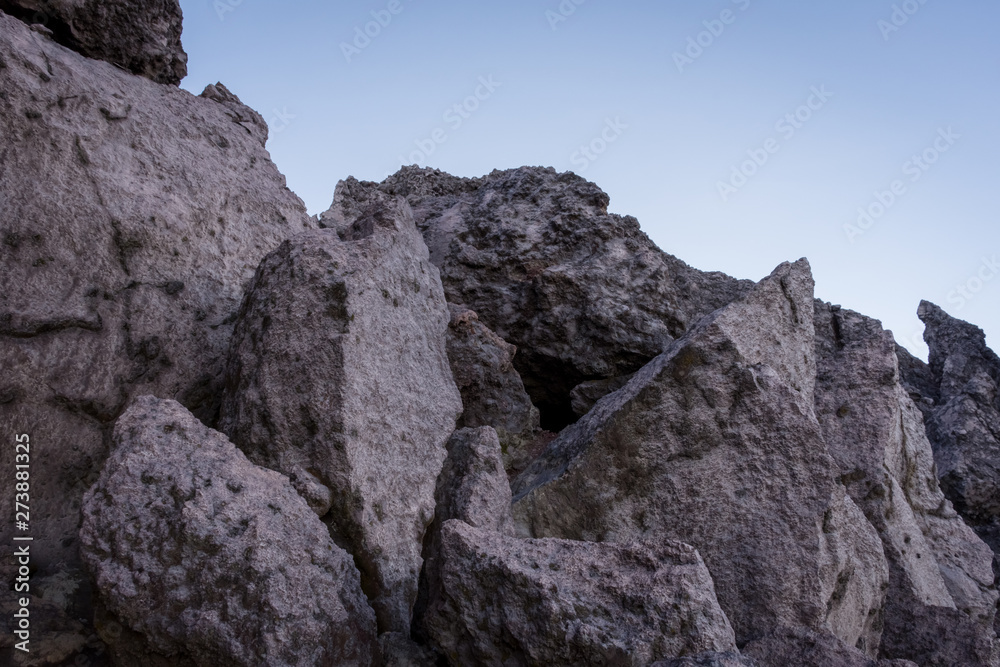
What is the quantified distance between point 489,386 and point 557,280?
6.02 feet

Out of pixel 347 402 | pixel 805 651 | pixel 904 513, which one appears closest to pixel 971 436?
pixel 904 513

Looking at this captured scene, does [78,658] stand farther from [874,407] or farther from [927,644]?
[874,407]

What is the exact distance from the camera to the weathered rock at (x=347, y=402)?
4.78m

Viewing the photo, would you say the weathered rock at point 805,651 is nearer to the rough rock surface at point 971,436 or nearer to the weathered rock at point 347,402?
the weathered rock at point 347,402

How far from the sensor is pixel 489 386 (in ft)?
24.7

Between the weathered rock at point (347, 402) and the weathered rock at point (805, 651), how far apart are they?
225cm

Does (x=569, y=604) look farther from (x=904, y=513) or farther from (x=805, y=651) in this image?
(x=904, y=513)

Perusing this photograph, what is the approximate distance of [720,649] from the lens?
146 inches

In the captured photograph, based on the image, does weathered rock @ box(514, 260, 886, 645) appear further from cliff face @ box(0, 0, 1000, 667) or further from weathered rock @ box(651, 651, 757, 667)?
weathered rock @ box(651, 651, 757, 667)

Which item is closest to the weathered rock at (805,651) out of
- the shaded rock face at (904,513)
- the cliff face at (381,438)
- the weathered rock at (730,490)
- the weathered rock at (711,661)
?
the cliff face at (381,438)

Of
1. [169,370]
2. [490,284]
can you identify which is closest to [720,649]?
[169,370]

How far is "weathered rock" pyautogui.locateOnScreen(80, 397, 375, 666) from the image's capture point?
142 inches

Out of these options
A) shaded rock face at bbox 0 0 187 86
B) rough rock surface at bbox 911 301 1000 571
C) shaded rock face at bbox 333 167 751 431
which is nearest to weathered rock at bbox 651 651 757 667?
shaded rock face at bbox 333 167 751 431

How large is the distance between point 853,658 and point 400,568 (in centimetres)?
277
